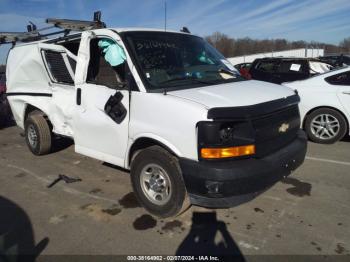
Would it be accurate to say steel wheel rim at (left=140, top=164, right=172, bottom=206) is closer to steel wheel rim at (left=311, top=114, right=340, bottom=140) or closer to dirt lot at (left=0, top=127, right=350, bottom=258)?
dirt lot at (left=0, top=127, right=350, bottom=258)

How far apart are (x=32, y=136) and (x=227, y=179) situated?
4555mm

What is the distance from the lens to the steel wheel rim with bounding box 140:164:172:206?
359 centimetres

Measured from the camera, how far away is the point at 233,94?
138 inches

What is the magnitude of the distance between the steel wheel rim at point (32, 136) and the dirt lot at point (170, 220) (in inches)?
39.9

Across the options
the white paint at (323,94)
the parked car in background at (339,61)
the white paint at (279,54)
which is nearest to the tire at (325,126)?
the white paint at (323,94)

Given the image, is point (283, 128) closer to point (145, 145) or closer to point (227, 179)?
→ point (227, 179)

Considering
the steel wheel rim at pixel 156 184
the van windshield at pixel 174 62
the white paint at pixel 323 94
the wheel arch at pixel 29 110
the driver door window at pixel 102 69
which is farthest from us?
the white paint at pixel 323 94

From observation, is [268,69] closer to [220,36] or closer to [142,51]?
[142,51]

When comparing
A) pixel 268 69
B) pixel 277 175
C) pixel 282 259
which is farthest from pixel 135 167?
pixel 268 69

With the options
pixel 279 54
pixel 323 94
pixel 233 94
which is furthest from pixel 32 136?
pixel 279 54

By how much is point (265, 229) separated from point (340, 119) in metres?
3.81

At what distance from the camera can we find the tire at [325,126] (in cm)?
629

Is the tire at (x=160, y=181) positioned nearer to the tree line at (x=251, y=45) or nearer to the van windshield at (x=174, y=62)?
the van windshield at (x=174, y=62)

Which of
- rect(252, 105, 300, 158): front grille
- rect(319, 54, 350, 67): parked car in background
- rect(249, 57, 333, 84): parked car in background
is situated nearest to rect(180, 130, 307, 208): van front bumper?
rect(252, 105, 300, 158): front grille
